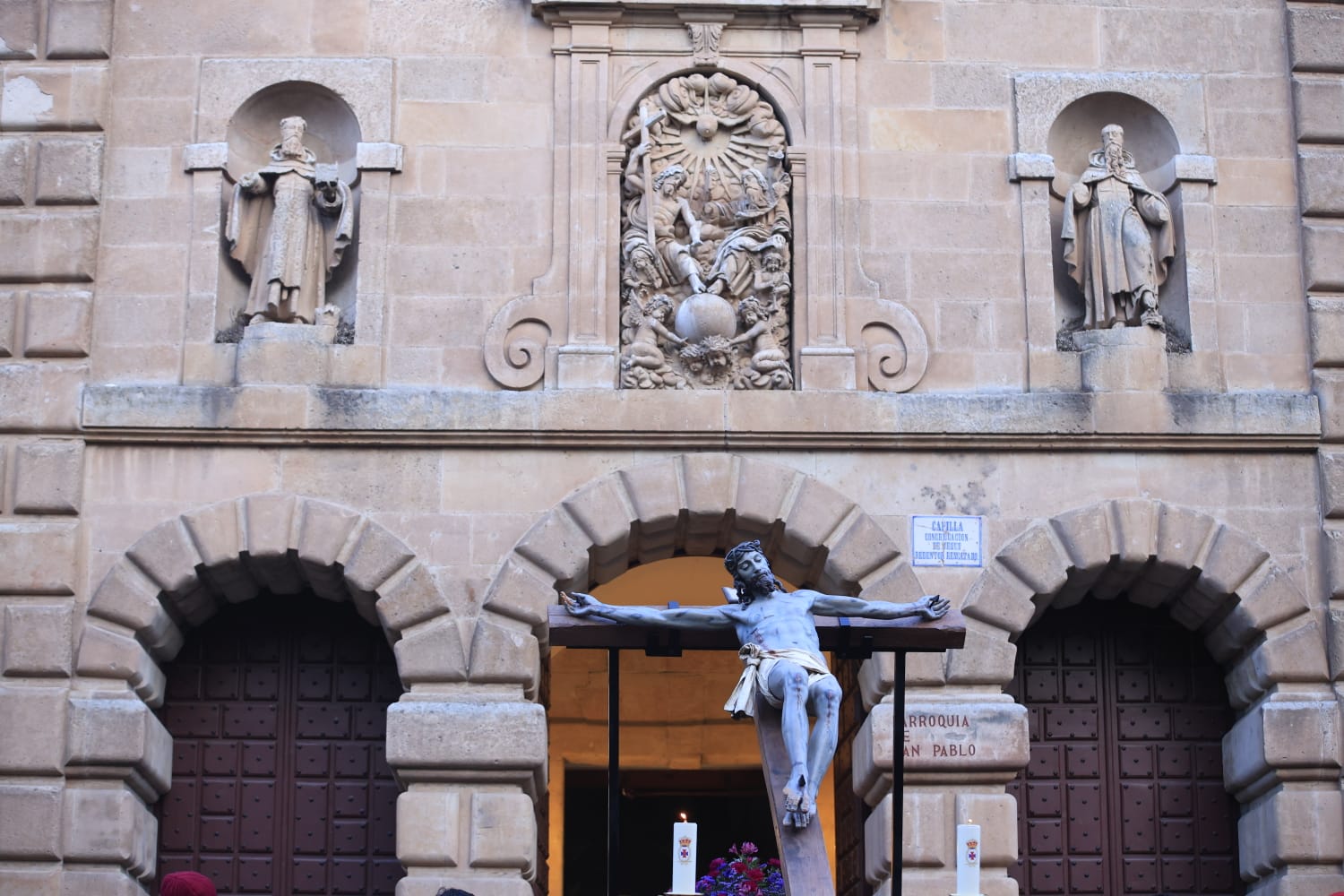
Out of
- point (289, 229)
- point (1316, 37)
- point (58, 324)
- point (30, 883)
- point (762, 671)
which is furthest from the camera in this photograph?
point (1316, 37)

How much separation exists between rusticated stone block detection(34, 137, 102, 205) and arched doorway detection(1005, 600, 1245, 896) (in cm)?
819

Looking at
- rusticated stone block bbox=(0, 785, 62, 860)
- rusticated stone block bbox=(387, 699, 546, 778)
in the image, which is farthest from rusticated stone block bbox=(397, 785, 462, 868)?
rusticated stone block bbox=(0, 785, 62, 860)

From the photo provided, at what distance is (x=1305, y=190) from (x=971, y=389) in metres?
3.21

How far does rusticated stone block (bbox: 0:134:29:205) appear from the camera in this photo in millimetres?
19312

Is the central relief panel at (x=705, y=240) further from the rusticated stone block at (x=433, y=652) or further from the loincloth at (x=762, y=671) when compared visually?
the loincloth at (x=762, y=671)

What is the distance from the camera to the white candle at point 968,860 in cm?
1617

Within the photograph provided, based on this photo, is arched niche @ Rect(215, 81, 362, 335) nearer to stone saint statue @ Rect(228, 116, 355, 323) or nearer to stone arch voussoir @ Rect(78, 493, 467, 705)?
stone saint statue @ Rect(228, 116, 355, 323)

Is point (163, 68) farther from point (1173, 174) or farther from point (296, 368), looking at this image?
point (1173, 174)

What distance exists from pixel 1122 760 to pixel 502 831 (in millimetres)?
5008

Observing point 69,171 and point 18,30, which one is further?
→ point 18,30

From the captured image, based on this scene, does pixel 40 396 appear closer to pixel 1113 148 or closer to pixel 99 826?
pixel 99 826

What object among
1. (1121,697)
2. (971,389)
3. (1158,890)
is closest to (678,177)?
(971,389)

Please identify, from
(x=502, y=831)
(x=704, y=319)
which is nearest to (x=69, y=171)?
(x=704, y=319)

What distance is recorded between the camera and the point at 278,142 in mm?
19938
